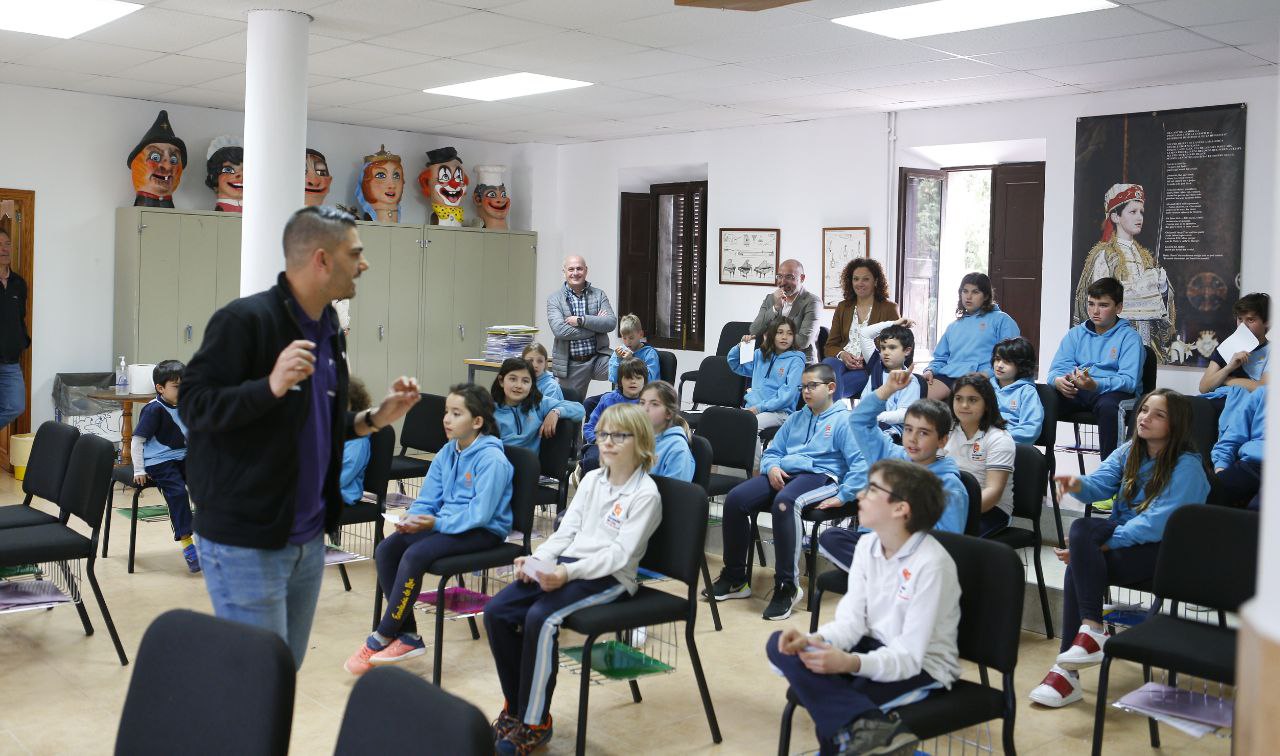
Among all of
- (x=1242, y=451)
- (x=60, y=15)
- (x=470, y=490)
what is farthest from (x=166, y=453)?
(x=1242, y=451)

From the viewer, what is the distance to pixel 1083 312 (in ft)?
24.2

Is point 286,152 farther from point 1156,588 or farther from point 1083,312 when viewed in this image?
point 1083,312

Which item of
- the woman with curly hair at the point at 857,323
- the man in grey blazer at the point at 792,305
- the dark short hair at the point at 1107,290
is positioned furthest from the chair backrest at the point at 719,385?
the dark short hair at the point at 1107,290

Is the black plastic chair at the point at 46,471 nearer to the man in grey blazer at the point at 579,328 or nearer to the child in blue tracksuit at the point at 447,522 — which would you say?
the child in blue tracksuit at the point at 447,522

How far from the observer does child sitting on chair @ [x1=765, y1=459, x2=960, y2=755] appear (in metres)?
2.76

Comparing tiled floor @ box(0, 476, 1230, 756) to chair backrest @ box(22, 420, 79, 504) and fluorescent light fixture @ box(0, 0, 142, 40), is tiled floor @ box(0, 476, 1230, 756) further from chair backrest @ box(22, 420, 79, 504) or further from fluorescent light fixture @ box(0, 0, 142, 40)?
fluorescent light fixture @ box(0, 0, 142, 40)

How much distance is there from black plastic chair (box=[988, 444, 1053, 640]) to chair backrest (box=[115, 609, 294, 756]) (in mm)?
3447

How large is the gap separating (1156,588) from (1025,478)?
47.4 inches

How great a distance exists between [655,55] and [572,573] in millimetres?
3773

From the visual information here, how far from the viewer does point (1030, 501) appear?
183 inches

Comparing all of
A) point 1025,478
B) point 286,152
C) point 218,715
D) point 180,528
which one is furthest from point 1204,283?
point 218,715

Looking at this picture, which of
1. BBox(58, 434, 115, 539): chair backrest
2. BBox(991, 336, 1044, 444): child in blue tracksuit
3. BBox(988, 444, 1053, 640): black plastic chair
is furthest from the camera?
BBox(991, 336, 1044, 444): child in blue tracksuit

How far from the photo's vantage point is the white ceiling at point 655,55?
545 centimetres

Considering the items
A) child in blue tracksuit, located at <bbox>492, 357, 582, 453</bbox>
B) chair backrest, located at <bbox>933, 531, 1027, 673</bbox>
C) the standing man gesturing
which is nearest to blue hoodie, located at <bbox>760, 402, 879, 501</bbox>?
child in blue tracksuit, located at <bbox>492, 357, 582, 453</bbox>
